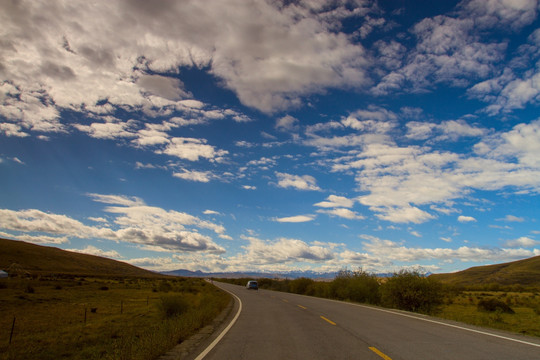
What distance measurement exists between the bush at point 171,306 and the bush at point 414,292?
1241cm

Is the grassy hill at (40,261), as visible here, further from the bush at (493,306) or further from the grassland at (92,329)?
the bush at (493,306)

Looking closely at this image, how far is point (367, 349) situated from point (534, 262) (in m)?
191

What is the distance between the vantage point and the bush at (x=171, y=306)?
18.7m

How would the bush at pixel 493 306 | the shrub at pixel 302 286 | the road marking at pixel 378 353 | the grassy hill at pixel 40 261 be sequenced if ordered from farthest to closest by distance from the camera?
the grassy hill at pixel 40 261, the shrub at pixel 302 286, the bush at pixel 493 306, the road marking at pixel 378 353

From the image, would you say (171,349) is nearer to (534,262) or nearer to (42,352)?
(42,352)

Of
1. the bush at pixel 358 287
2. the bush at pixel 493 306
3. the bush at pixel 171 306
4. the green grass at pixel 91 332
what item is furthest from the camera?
the bush at pixel 493 306

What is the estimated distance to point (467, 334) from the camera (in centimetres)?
968

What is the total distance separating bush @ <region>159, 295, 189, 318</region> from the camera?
18656mm

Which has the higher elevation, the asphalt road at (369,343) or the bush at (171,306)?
the asphalt road at (369,343)

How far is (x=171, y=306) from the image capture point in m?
18.8

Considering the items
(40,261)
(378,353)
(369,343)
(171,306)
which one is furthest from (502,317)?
(40,261)

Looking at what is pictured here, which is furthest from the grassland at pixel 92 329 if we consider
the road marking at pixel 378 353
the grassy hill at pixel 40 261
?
the grassy hill at pixel 40 261

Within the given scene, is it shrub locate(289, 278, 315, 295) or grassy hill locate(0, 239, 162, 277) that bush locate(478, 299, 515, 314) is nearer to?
shrub locate(289, 278, 315, 295)

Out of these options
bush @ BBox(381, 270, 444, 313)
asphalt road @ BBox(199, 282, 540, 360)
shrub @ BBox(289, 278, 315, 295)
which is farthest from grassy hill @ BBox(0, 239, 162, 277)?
asphalt road @ BBox(199, 282, 540, 360)
